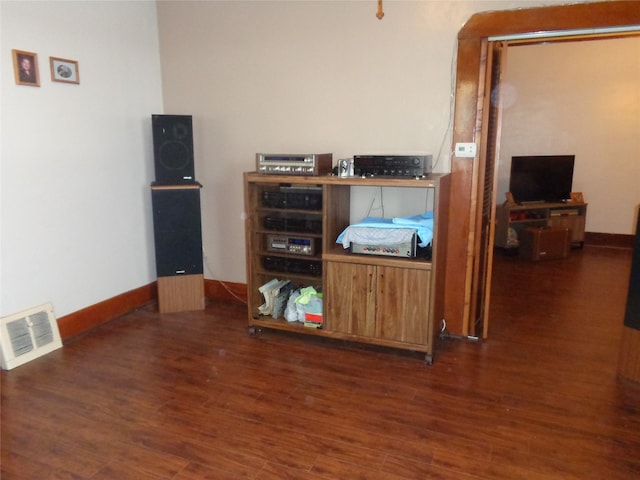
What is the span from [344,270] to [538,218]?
377 centimetres

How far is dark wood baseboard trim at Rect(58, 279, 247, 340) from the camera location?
10.9 ft

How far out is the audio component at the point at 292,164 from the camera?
3.05 m

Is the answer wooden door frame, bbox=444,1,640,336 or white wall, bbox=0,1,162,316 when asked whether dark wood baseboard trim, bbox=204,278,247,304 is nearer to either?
white wall, bbox=0,1,162,316

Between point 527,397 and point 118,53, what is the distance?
3.58 m

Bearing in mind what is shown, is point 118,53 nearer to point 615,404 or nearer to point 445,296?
point 445,296

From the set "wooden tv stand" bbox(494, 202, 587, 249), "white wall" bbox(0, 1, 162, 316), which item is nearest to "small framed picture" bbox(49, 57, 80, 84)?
"white wall" bbox(0, 1, 162, 316)

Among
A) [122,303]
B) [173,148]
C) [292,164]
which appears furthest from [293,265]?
[122,303]

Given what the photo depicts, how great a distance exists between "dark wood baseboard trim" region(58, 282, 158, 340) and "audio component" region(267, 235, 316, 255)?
4.24 ft

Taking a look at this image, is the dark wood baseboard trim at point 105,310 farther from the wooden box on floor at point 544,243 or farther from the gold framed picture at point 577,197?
the gold framed picture at point 577,197

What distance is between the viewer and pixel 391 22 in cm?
317

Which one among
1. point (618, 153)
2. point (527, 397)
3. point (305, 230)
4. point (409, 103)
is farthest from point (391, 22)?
point (618, 153)

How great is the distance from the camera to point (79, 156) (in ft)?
10.9

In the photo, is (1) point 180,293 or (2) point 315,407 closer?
(2) point 315,407

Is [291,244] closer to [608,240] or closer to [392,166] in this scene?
[392,166]
